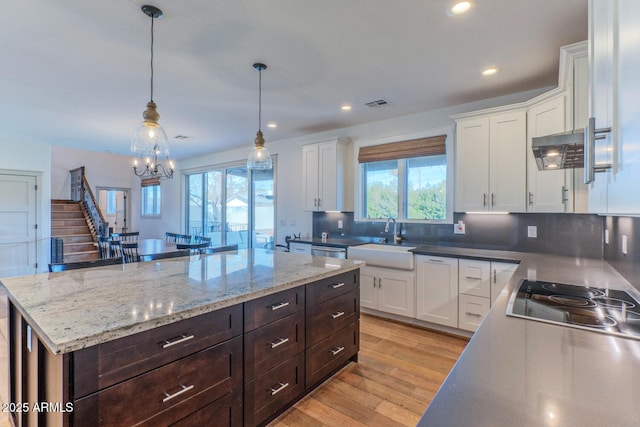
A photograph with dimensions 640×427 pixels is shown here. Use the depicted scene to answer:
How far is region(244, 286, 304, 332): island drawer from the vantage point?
1.72 m

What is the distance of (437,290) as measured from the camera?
3.30 meters

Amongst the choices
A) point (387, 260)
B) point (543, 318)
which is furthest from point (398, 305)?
point (543, 318)

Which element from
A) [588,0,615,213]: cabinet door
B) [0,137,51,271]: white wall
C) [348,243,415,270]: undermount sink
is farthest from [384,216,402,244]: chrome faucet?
[0,137,51,271]: white wall

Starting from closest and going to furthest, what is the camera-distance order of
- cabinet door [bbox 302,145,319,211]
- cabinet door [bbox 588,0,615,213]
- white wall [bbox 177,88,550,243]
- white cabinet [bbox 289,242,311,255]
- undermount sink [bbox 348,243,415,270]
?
cabinet door [bbox 588,0,615,213] → undermount sink [bbox 348,243,415,270] → white wall [bbox 177,88,550,243] → white cabinet [bbox 289,242,311,255] → cabinet door [bbox 302,145,319,211]

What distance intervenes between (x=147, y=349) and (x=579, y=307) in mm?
1960

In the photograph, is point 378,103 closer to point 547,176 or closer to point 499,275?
point 547,176

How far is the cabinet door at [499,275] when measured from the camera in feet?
9.34

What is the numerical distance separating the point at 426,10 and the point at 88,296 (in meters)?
2.57

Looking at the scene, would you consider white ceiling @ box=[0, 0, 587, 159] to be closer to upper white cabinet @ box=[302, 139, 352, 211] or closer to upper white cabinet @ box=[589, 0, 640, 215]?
upper white cabinet @ box=[302, 139, 352, 211]

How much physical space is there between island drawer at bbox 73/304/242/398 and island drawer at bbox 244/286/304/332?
8 cm

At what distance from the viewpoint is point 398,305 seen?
11.8 ft

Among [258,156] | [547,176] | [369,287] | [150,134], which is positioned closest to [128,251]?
[150,134]

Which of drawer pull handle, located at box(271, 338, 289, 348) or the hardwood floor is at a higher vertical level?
drawer pull handle, located at box(271, 338, 289, 348)

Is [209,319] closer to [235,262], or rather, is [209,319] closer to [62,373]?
[62,373]
